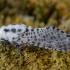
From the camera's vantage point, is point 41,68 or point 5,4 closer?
point 41,68

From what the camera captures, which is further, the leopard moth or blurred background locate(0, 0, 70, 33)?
blurred background locate(0, 0, 70, 33)

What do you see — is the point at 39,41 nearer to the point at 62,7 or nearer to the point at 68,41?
the point at 68,41

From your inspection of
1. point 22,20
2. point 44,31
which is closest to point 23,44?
point 44,31

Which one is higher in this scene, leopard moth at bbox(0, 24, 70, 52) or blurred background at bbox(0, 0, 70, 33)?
blurred background at bbox(0, 0, 70, 33)

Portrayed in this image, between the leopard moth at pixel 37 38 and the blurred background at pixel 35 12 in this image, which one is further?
the blurred background at pixel 35 12
